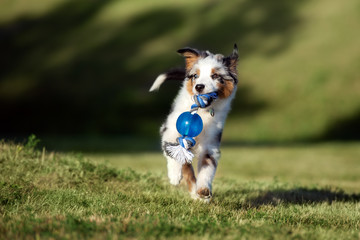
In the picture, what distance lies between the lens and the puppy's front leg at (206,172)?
552 cm

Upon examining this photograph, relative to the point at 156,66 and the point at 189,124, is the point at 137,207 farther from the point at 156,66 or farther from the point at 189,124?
the point at 156,66

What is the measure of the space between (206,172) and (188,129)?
587 mm

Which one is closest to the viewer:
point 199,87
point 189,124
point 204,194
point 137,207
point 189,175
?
point 137,207

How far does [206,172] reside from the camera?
5578mm

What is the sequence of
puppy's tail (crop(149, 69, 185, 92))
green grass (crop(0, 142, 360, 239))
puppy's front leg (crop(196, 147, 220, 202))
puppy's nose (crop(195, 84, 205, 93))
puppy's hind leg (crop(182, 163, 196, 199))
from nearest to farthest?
A: green grass (crop(0, 142, 360, 239)) → puppy's nose (crop(195, 84, 205, 93)) → puppy's front leg (crop(196, 147, 220, 202)) → puppy's hind leg (crop(182, 163, 196, 199)) → puppy's tail (crop(149, 69, 185, 92))

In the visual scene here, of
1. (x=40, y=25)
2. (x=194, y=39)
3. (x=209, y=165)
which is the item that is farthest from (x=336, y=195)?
(x=40, y=25)

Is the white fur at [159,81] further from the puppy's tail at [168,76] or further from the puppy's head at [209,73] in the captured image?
the puppy's head at [209,73]

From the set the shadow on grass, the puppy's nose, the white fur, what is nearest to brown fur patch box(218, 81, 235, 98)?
the puppy's nose

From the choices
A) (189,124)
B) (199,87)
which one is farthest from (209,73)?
(189,124)

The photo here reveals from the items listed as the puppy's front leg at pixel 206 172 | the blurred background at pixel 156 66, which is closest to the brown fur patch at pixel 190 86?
the puppy's front leg at pixel 206 172

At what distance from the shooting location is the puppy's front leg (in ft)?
18.1

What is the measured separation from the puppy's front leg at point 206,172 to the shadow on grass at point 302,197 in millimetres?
912

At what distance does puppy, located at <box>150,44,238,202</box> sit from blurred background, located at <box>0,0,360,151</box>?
14.2m

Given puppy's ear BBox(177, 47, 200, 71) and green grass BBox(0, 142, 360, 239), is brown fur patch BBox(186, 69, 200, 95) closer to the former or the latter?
puppy's ear BBox(177, 47, 200, 71)
